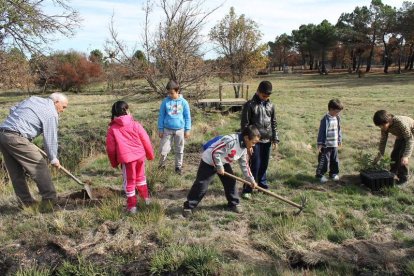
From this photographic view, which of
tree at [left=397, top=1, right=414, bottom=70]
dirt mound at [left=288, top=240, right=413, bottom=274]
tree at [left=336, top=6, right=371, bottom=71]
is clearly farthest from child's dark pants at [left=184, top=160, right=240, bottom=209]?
tree at [left=336, top=6, right=371, bottom=71]

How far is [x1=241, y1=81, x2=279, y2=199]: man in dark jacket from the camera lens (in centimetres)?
524

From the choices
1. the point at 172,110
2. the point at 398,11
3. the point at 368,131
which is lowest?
the point at 368,131

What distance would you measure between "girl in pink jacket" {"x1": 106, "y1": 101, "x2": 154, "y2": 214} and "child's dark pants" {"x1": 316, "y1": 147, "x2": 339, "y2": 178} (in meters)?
2.84

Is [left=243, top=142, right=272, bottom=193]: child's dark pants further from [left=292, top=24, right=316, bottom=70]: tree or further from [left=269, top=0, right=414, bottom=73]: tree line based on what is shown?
[left=292, top=24, right=316, bottom=70]: tree

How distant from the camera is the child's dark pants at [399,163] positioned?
5.77 metres

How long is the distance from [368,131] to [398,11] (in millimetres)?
38644

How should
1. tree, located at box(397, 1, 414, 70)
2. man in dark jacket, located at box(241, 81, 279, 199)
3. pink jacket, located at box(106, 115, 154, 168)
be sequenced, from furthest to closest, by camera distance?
tree, located at box(397, 1, 414, 70), man in dark jacket, located at box(241, 81, 279, 199), pink jacket, located at box(106, 115, 154, 168)

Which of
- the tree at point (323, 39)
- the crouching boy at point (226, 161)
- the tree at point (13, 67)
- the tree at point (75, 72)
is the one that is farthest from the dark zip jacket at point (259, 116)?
the tree at point (323, 39)

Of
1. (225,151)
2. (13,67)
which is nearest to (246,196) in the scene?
(225,151)

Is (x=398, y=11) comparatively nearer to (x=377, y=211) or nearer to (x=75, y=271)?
(x=377, y=211)

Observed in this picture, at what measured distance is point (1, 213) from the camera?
513 cm

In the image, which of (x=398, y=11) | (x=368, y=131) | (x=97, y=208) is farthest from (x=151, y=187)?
(x=398, y=11)

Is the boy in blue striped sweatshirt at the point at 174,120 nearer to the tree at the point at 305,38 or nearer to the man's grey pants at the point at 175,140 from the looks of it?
the man's grey pants at the point at 175,140

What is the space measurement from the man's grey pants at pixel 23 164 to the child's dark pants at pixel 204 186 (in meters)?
1.91
